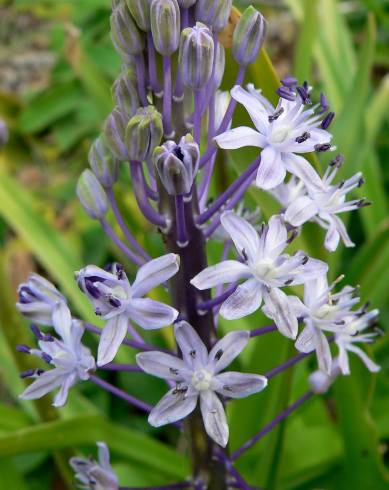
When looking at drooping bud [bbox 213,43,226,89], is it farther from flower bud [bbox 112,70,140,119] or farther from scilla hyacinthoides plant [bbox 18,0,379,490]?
flower bud [bbox 112,70,140,119]

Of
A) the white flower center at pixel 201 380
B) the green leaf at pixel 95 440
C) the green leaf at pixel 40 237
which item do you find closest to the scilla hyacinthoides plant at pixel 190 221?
the white flower center at pixel 201 380

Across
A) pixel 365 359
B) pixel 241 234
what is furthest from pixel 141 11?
pixel 365 359

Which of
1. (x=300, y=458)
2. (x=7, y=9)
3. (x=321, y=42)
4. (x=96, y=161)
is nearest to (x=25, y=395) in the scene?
(x=96, y=161)

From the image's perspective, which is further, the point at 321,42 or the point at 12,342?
the point at 321,42

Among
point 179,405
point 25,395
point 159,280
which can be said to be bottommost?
point 179,405

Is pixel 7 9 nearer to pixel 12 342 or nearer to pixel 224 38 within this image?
pixel 12 342

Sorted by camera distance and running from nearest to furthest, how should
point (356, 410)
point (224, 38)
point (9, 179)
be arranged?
1. point (224, 38)
2. point (356, 410)
3. point (9, 179)

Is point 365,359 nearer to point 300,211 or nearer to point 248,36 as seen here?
point 300,211
